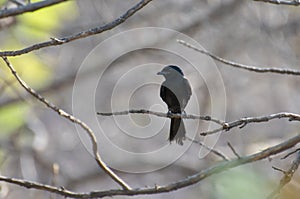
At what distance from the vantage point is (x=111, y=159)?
21.0ft

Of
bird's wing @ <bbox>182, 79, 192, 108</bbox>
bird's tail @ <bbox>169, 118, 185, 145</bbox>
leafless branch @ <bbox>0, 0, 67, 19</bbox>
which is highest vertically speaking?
leafless branch @ <bbox>0, 0, 67, 19</bbox>

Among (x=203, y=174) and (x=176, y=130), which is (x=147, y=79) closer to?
(x=176, y=130)

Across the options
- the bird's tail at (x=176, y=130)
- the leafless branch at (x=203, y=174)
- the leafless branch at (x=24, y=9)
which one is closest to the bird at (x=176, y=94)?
the bird's tail at (x=176, y=130)

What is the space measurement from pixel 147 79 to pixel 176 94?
4.23 m

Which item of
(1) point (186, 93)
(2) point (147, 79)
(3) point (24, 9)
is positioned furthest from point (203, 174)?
(2) point (147, 79)

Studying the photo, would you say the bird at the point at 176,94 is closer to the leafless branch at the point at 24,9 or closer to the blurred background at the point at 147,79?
the leafless branch at the point at 24,9

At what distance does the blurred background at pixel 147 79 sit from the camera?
196 inches

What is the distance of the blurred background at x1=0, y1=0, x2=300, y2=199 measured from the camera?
196 inches

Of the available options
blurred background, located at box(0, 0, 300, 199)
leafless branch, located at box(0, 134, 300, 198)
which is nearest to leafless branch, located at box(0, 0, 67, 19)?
leafless branch, located at box(0, 134, 300, 198)

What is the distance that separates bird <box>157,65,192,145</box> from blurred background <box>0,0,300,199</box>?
5.37 ft

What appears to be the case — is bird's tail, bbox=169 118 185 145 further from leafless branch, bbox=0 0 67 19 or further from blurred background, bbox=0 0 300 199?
blurred background, bbox=0 0 300 199

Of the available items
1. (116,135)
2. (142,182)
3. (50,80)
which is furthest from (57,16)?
(142,182)

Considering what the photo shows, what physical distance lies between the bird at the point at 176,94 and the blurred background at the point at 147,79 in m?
1.64

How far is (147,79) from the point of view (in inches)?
262
